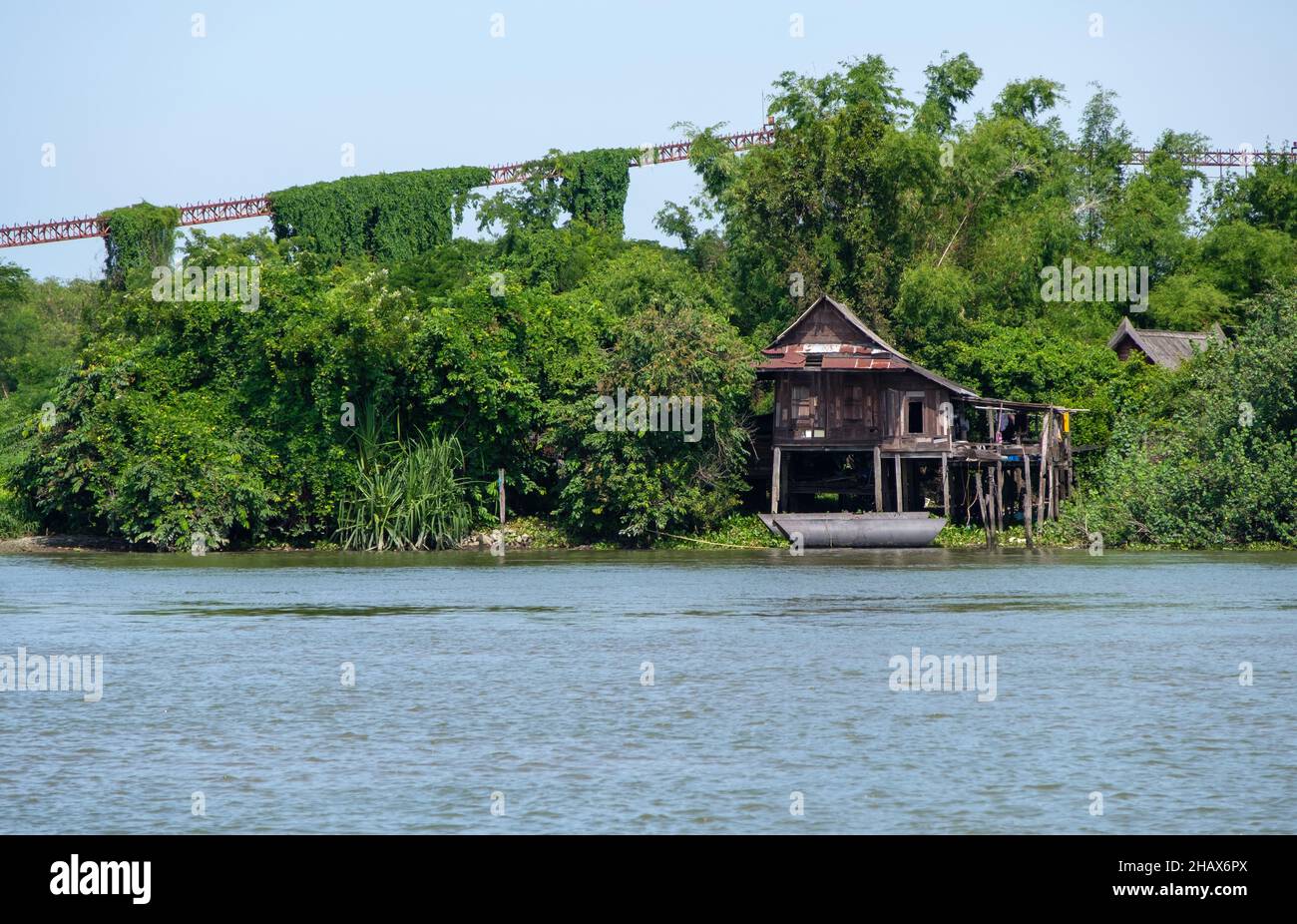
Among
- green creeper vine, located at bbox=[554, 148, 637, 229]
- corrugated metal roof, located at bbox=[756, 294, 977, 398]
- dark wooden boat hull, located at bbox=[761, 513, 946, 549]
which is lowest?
dark wooden boat hull, located at bbox=[761, 513, 946, 549]

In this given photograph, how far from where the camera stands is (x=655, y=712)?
19922 millimetres

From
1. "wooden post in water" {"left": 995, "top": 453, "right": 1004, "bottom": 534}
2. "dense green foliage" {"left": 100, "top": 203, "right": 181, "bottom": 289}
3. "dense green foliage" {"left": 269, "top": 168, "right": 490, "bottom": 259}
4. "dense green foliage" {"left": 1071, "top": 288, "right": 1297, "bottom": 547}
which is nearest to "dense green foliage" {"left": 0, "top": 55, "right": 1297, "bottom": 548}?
"dense green foliage" {"left": 1071, "top": 288, "right": 1297, "bottom": 547}

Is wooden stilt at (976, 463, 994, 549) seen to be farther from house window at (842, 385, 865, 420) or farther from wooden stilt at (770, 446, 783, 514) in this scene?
wooden stilt at (770, 446, 783, 514)

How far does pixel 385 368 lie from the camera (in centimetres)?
5428

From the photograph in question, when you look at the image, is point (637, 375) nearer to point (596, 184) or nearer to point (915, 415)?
point (915, 415)

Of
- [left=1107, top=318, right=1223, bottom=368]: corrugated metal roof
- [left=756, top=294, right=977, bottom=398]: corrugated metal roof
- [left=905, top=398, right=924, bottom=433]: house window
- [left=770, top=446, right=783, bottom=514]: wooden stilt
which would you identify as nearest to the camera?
[left=756, top=294, right=977, bottom=398]: corrugated metal roof

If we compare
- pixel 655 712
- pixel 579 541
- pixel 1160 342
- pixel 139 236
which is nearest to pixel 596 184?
pixel 139 236

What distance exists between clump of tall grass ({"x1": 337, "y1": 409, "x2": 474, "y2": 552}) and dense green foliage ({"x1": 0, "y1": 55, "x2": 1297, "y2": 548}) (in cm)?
9

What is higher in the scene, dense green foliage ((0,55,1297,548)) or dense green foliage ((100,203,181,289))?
dense green foliage ((100,203,181,289))

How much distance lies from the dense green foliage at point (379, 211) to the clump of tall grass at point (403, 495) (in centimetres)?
3000

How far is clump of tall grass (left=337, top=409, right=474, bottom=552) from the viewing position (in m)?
53.3

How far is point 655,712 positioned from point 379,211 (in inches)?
2632

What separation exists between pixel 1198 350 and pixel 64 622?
133 ft

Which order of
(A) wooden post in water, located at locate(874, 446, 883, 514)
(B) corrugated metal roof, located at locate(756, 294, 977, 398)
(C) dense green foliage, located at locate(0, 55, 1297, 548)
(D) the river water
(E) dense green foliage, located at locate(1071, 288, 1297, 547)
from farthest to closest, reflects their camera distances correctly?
(B) corrugated metal roof, located at locate(756, 294, 977, 398)
(A) wooden post in water, located at locate(874, 446, 883, 514)
(C) dense green foliage, located at locate(0, 55, 1297, 548)
(E) dense green foliage, located at locate(1071, 288, 1297, 547)
(D) the river water
